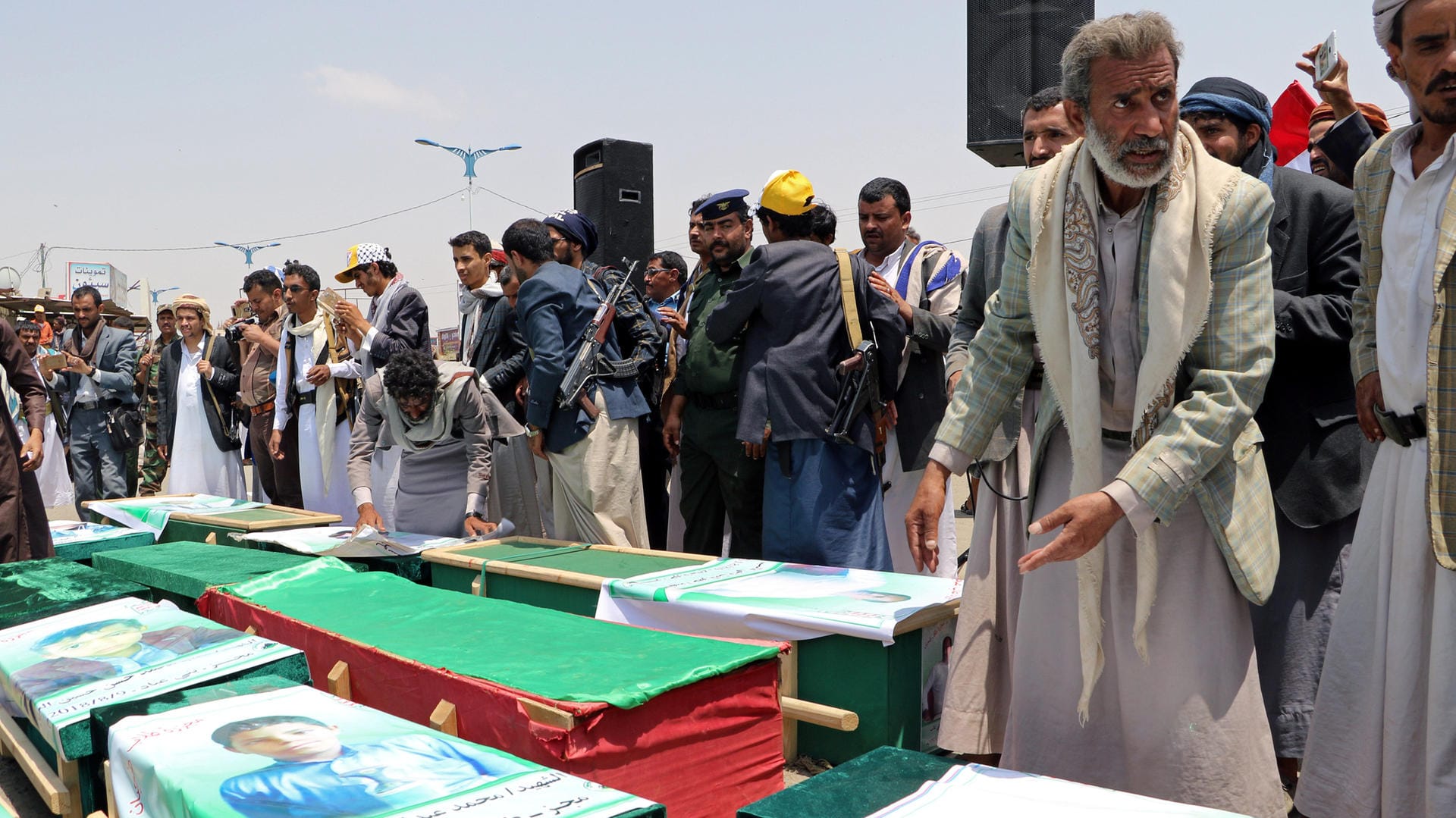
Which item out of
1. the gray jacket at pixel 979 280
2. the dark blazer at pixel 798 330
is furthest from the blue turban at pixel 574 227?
the gray jacket at pixel 979 280

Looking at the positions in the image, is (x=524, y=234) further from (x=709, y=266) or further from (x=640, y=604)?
(x=640, y=604)

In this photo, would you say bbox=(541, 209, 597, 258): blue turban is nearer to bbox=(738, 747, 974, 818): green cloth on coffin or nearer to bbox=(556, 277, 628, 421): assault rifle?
bbox=(556, 277, 628, 421): assault rifle

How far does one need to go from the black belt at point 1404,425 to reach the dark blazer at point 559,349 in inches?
126

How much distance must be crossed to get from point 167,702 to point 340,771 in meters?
0.77

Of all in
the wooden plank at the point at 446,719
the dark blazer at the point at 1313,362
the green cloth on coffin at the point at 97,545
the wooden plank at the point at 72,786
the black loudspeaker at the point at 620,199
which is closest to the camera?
the wooden plank at the point at 446,719

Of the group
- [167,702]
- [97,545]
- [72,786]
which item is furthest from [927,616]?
[97,545]

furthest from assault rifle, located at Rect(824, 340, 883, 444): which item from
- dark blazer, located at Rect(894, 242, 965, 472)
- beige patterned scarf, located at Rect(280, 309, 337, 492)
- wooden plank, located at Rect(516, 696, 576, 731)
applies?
beige patterned scarf, located at Rect(280, 309, 337, 492)

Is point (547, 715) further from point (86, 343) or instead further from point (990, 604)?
point (86, 343)

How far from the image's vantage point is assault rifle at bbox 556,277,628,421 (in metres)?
4.70

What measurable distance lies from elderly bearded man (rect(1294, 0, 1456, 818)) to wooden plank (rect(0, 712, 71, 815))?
2.72 m

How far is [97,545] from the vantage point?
5.23 meters

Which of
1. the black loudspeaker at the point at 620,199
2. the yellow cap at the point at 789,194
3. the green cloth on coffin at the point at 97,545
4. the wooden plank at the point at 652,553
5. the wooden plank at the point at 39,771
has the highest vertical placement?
the black loudspeaker at the point at 620,199

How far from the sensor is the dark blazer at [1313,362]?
8.61ft

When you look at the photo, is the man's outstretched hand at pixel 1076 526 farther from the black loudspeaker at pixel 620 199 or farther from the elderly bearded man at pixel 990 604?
the black loudspeaker at pixel 620 199
